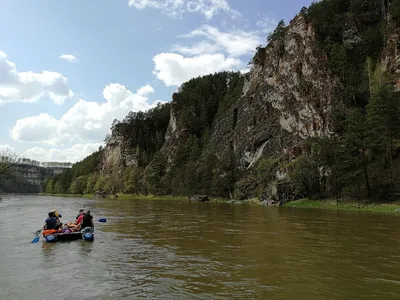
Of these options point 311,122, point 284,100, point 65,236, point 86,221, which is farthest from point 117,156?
point 65,236

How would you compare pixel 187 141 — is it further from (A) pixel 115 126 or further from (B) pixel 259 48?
(A) pixel 115 126

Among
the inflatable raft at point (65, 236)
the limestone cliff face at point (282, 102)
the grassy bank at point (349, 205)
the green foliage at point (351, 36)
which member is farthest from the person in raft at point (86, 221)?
the green foliage at point (351, 36)

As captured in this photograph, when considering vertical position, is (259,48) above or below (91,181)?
above

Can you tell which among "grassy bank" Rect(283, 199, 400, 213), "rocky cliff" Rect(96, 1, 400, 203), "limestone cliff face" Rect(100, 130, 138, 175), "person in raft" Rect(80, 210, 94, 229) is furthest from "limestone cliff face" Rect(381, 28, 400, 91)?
"limestone cliff face" Rect(100, 130, 138, 175)

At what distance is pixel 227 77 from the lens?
161000 millimetres

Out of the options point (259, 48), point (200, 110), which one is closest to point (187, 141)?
point (200, 110)

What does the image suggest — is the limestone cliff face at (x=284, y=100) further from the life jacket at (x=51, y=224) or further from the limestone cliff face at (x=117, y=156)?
the limestone cliff face at (x=117, y=156)

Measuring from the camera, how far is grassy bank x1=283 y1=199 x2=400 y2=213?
39581 millimetres

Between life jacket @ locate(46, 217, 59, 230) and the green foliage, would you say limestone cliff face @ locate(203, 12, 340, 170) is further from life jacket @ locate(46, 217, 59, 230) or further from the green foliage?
life jacket @ locate(46, 217, 59, 230)

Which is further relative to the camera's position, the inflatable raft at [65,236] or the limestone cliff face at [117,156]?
the limestone cliff face at [117,156]

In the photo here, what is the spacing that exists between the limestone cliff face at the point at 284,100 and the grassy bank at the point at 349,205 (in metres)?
19.0

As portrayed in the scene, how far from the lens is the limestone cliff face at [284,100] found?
239ft

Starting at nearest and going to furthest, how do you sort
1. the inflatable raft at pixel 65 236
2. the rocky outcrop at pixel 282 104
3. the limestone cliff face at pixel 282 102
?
the inflatable raft at pixel 65 236, the rocky outcrop at pixel 282 104, the limestone cliff face at pixel 282 102

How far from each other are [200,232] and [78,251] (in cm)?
933
